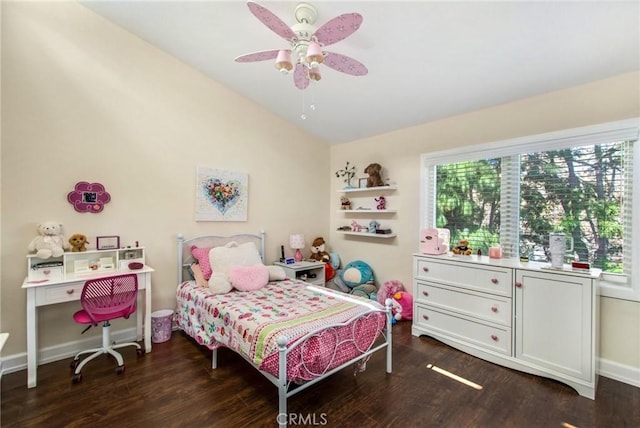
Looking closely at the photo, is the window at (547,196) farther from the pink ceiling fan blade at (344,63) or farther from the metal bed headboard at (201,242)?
the metal bed headboard at (201,242)

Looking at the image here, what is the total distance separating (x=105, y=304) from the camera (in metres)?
2.42

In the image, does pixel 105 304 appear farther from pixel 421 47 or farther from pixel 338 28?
pixel 421 47

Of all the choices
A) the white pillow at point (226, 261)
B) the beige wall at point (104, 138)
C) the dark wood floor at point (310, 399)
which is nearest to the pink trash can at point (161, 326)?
the beige wall at point (104, 138)

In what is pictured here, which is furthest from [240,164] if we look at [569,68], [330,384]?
[569,68]

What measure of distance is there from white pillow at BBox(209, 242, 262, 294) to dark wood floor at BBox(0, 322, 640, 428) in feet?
2.24

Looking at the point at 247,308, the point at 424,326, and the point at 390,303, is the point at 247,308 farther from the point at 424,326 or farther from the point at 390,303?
the point at 424,326

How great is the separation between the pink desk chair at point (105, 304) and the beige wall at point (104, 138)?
0.49 m

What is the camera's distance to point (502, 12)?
1981mm

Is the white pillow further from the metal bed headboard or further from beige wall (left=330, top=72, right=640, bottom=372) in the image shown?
beige wall (left=330, top=72, right=640, bottom=372)

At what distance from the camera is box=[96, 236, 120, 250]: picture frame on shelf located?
9.22 feet

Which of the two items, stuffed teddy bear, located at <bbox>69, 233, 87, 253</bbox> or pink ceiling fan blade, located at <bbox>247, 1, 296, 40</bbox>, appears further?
stuffed teddy bear, located at <bbox>69, 233, 87, 253</bbox>

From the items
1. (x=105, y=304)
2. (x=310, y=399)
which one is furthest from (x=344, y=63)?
(x=105, y=304)

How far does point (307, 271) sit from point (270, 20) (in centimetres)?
326

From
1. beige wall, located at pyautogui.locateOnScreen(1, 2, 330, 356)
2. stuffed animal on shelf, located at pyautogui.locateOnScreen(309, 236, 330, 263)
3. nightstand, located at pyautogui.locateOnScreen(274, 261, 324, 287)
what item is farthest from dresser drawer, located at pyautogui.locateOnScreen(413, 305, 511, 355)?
beige wall, located at pyautogui.locateOnScreen(1, 2, 330, 356)
